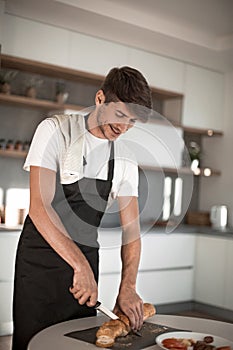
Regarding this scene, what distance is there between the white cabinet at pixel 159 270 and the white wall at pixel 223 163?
69 cm

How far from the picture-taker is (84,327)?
1537 millimetres

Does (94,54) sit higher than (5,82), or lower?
higher

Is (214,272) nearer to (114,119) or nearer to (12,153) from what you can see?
(12,153)

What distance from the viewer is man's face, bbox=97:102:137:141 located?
5.34 feet

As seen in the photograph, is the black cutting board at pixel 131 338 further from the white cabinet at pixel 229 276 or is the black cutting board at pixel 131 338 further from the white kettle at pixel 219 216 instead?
the white kettle at pixel 219 216

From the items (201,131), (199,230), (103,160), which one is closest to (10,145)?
(199,230)

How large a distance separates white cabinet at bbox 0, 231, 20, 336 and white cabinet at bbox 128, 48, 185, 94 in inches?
69.3

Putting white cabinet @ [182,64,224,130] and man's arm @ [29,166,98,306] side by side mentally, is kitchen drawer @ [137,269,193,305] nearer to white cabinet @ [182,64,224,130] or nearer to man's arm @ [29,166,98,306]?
white cabinet @ [182,64,224,130]

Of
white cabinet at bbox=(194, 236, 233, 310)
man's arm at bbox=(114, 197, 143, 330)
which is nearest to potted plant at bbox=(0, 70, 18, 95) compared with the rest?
white cabinet at bbox=(194, 236, 233, 310)

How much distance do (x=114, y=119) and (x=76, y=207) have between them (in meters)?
0.33

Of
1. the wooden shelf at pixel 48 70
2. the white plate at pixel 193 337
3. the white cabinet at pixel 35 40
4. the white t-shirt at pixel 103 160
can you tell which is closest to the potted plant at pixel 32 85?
the wooden shelf at pixel 48 70

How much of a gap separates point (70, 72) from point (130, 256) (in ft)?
8.37

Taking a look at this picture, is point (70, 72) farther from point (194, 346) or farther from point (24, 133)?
point (194, 346)

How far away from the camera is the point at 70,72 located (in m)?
4.13
